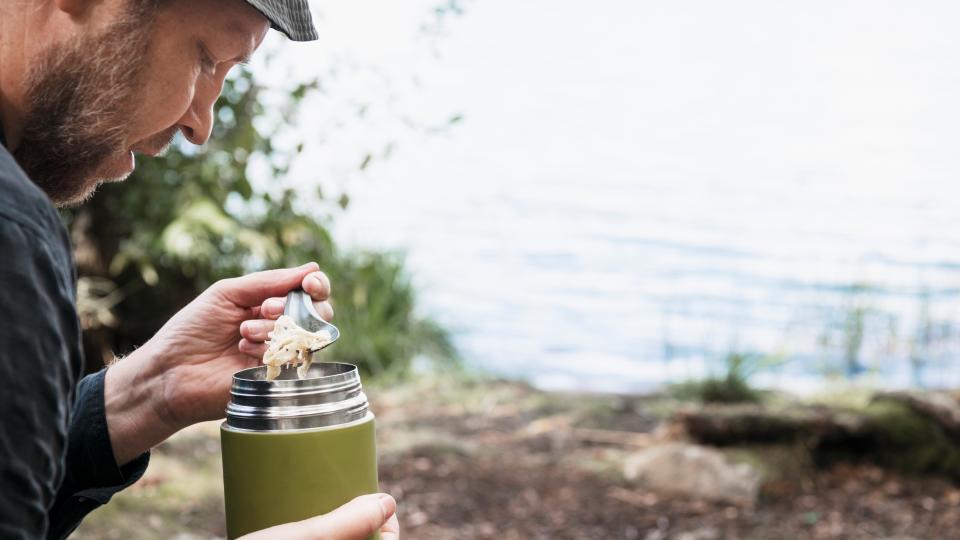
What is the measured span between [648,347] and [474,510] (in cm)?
376

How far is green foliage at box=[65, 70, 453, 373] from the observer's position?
4180 mm

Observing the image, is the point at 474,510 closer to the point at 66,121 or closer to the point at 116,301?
the point at 116,301

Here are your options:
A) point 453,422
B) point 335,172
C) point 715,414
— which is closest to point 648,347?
point 453,422

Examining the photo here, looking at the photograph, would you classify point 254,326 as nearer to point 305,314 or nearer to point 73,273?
point 305,314

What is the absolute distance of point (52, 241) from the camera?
113 cm

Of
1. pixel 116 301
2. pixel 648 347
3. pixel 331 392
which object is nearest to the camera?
pixel 331 392

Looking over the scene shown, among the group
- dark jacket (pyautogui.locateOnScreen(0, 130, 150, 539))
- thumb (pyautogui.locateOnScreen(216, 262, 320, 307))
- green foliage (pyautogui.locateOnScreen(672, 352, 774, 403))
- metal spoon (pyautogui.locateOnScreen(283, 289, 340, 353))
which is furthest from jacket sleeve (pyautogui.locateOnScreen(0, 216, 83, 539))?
green foliage (pyautogui.locateOnScreen(672, 352, 774, 403))

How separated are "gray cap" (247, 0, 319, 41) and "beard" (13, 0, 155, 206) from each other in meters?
0.14

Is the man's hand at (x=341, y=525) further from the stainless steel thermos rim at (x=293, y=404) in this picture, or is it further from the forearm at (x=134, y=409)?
the forearm at (x=134, y=409)

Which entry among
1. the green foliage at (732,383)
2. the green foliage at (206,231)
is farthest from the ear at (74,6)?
the green foliage at (732,383)

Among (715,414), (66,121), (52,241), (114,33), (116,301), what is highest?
(114,33)

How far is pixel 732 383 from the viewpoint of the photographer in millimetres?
5168

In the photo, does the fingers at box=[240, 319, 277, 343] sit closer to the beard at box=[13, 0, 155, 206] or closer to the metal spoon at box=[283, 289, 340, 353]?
the metal spoon at box=[283, 289, 340, 353]

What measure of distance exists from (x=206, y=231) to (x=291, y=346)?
130 inches
